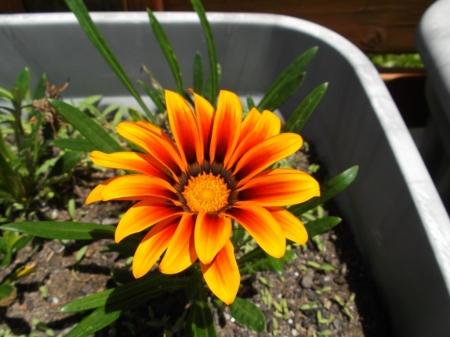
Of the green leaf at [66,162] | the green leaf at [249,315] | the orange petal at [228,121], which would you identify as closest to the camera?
the orange petal at [228,121]

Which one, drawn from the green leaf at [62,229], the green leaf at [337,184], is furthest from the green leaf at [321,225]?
the green leaf at [62,229]

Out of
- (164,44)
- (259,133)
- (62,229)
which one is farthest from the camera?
(164,44)

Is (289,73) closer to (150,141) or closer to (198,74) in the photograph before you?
(198,74)

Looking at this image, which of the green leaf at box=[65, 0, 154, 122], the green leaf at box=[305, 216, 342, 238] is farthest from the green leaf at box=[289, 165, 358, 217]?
the green leaf at box=[65, 0, 154, 122]

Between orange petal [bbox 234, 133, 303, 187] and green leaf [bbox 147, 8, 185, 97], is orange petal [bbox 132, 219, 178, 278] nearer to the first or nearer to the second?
orange petal [bbox 234, 133, 303, 187]

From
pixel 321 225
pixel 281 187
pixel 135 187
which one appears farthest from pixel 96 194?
pixel 321 225

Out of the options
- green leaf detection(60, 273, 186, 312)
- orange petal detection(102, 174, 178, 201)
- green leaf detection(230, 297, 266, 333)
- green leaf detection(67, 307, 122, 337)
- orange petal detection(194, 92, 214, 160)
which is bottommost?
green leaf detection(230, 297, 266, 333)

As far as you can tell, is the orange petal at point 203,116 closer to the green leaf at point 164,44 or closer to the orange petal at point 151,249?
the orange petal at point 151,249
